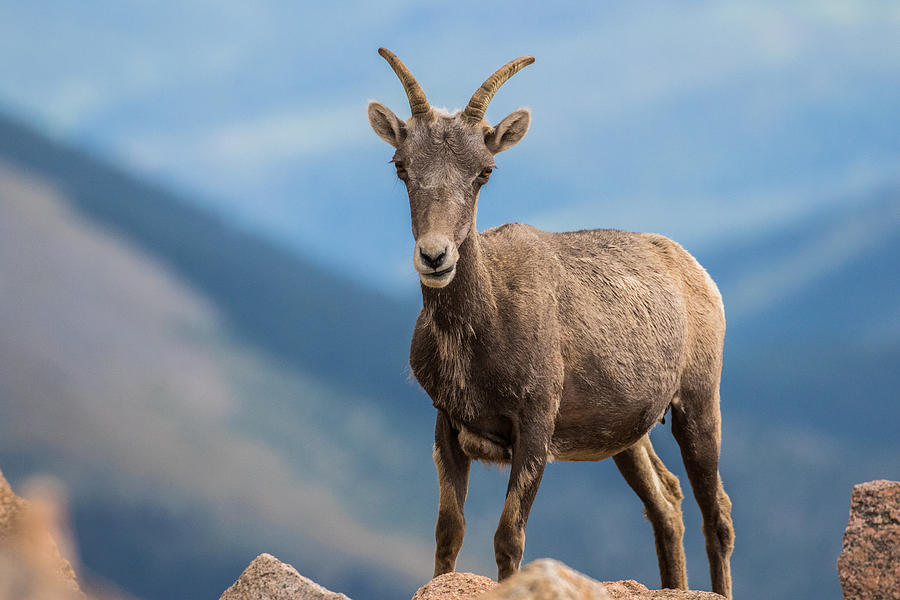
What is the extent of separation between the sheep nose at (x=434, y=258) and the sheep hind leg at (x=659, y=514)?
13.5 feet

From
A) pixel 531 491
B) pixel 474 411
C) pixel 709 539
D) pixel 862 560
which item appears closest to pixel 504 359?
pixel 474 411

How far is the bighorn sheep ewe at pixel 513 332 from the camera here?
7109mm

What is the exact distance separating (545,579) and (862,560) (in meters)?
3.53

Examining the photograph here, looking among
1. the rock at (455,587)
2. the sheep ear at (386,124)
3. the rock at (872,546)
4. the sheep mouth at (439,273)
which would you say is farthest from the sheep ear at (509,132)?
the rock at (872,546)

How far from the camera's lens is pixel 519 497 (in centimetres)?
714

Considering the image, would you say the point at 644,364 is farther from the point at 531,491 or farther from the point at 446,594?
the point at 446,594

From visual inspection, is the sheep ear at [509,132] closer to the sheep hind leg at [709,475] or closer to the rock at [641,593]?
the sheep hind leg at [709,475]

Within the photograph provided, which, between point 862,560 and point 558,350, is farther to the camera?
point 558,350

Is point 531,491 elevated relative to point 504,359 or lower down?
lower down

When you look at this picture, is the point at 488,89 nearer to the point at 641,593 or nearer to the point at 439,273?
the point at 439,273

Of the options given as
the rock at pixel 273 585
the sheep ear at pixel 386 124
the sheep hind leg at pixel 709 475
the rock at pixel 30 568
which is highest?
the sheep ear at pixel 386 124

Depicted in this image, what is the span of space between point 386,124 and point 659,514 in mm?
5005

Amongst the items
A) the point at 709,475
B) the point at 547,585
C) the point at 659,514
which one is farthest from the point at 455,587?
the point at 709,475

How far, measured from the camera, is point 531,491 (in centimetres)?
720
